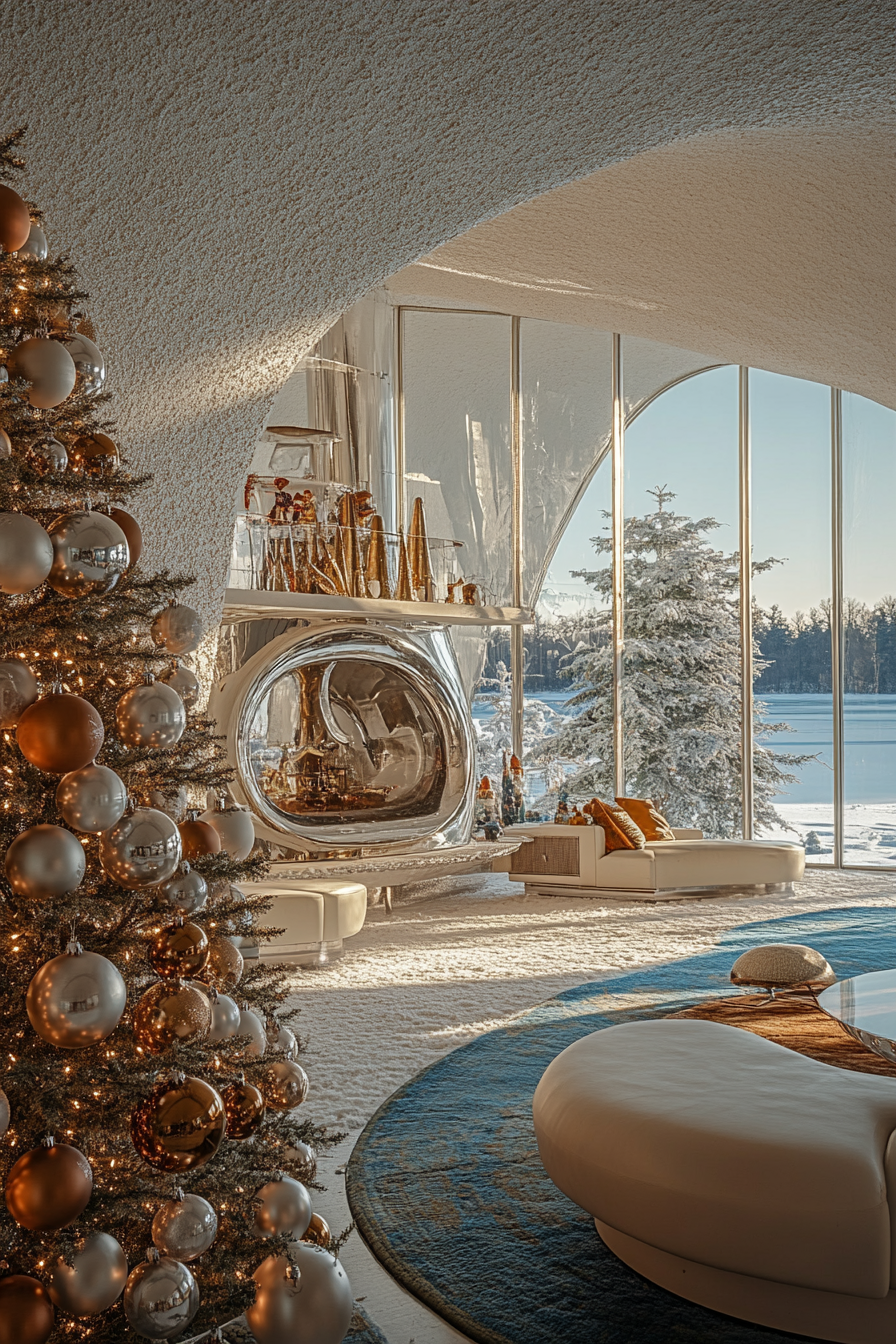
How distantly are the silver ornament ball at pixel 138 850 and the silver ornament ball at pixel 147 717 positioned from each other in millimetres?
110

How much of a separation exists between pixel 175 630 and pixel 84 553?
219 millimetres

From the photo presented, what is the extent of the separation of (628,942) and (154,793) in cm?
486

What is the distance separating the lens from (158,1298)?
1.45 metres

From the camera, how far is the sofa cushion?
81.6 inches

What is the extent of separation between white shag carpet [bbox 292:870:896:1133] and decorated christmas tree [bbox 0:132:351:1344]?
188cm

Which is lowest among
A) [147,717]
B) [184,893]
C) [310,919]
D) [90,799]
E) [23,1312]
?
[310,919]

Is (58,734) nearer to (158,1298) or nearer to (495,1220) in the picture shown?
(158,1298)

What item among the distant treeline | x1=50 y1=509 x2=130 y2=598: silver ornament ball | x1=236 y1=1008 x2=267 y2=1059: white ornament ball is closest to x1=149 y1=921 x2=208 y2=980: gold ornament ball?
x1=236 y1=1008 x2=267 y2=1059: white ornament ball

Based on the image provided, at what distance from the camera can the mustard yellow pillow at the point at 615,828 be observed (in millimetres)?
7711

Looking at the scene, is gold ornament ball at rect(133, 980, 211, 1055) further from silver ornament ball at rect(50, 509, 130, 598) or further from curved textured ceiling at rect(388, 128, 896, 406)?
curved textured ceiling at rect(388, 128, 896, 406)

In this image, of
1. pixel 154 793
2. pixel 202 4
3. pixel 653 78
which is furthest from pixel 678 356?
pixel 154 793

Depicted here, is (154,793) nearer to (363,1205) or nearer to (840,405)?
(363,1205)

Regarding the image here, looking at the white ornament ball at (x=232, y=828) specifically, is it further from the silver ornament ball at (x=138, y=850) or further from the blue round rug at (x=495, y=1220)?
the blue round rug at (x=495, y=1220)

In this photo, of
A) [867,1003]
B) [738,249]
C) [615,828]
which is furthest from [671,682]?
[867,1003]
